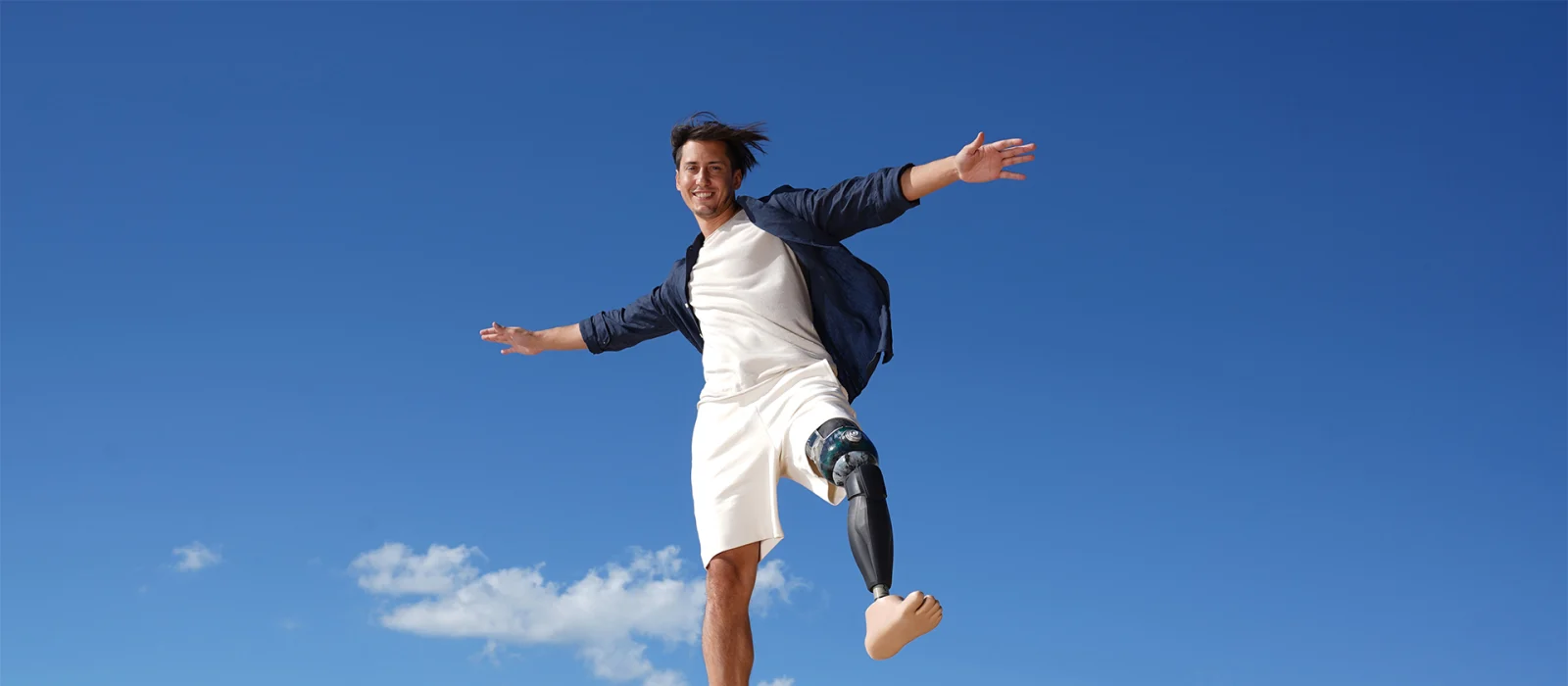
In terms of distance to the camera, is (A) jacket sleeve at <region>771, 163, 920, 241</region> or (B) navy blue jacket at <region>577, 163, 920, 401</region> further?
(B) navy blue jacket at <region>577, 163, 920, 401</region>

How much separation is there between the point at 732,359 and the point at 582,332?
1.53 metres

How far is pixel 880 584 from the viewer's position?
15.5 feet

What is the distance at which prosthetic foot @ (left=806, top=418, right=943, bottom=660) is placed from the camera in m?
4.52

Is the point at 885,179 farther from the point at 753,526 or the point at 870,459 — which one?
the point at 753,526

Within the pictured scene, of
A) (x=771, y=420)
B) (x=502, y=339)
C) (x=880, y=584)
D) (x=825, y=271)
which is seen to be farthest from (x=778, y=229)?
(x=502, y=339)

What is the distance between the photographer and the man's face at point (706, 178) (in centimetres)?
584

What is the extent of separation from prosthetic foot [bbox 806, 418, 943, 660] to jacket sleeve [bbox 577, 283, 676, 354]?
1.57m

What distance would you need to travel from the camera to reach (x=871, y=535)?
4.77 meters

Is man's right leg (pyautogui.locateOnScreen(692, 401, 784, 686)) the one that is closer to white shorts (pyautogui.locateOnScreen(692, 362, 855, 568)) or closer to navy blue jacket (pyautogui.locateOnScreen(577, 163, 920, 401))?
white shorts (pyautogui.locateOnScreen(692, 362, 855, 568))

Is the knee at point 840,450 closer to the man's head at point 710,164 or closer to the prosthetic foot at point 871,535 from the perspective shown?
the prosthetic foot at point 871,535

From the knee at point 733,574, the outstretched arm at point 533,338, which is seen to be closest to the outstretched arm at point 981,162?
the knee at point 733,574

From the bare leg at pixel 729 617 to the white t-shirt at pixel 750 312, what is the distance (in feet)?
2.41

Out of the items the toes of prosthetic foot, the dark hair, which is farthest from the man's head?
the toes of prosthetic foot

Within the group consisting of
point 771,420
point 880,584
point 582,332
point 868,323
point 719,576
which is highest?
point 582,332
